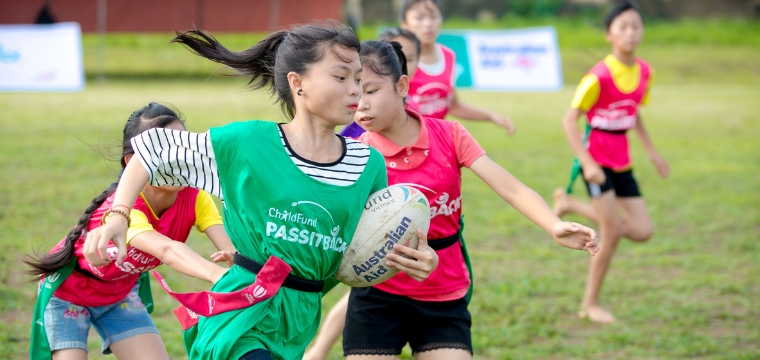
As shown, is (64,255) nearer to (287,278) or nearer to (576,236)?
(287,278)

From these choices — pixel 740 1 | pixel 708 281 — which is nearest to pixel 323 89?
pixel 708 281

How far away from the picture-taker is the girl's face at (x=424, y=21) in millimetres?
5812

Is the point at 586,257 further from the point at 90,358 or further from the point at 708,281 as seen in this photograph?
the point at 90,358

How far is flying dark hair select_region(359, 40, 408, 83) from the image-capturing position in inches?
131

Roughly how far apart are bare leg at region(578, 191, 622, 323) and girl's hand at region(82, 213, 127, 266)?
11.9 ft

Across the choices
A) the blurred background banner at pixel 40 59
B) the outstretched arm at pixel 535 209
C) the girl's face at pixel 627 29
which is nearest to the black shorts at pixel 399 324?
the outstretched arm at pixel 535 209

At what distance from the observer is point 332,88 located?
106 inches

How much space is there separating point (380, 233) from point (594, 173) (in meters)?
2.83

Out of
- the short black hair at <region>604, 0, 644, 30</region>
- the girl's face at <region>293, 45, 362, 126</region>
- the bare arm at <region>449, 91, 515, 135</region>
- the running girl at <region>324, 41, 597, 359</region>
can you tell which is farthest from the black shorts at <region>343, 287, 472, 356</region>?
the short black hair at <region>604, 0, 644, 30</region>

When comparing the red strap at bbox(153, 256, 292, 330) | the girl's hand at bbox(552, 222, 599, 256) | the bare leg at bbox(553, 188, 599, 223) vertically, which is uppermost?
the girl's hand at bbox(552, 222, 599, 256)

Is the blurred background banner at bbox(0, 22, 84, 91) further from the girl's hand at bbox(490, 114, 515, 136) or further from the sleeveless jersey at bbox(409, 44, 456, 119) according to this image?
the girl's hand at bbox(490, 114, 515, 136)

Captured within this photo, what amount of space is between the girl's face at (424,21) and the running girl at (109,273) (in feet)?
8.90

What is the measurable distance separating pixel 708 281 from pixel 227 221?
4450 mm

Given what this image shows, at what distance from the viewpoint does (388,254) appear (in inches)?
110
